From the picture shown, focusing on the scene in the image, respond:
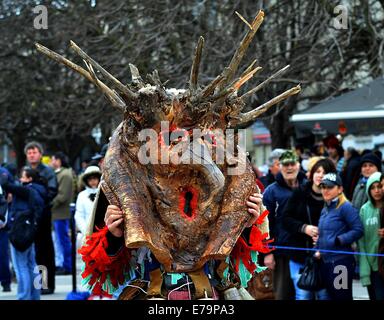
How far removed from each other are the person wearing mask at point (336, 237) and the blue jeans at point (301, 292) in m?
0.07

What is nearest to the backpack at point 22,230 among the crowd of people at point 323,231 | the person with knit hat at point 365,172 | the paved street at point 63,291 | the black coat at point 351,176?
the paved street at point 63,291

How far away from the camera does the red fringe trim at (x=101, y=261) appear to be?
523 cm

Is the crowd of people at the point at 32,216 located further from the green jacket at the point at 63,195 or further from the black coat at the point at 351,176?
the black coat at the point at 351,176

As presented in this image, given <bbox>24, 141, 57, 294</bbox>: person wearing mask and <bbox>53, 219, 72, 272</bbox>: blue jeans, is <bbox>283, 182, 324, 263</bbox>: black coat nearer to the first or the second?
<bbox>24, 141, 57, 294</bbox>: person wearing mask

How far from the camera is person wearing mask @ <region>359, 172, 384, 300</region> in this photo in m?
9.88

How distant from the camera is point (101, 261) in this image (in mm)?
5254

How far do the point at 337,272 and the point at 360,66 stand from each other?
9.70 meters

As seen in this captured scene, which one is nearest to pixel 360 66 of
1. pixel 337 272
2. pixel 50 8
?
pixel 50 8

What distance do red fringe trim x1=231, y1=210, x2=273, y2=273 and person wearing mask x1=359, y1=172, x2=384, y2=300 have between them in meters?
4.59

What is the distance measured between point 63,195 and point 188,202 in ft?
35.1

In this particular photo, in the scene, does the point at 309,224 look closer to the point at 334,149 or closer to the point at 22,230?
the point at 22,230

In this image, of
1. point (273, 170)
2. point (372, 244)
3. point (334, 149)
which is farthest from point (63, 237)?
point (372, 244)
